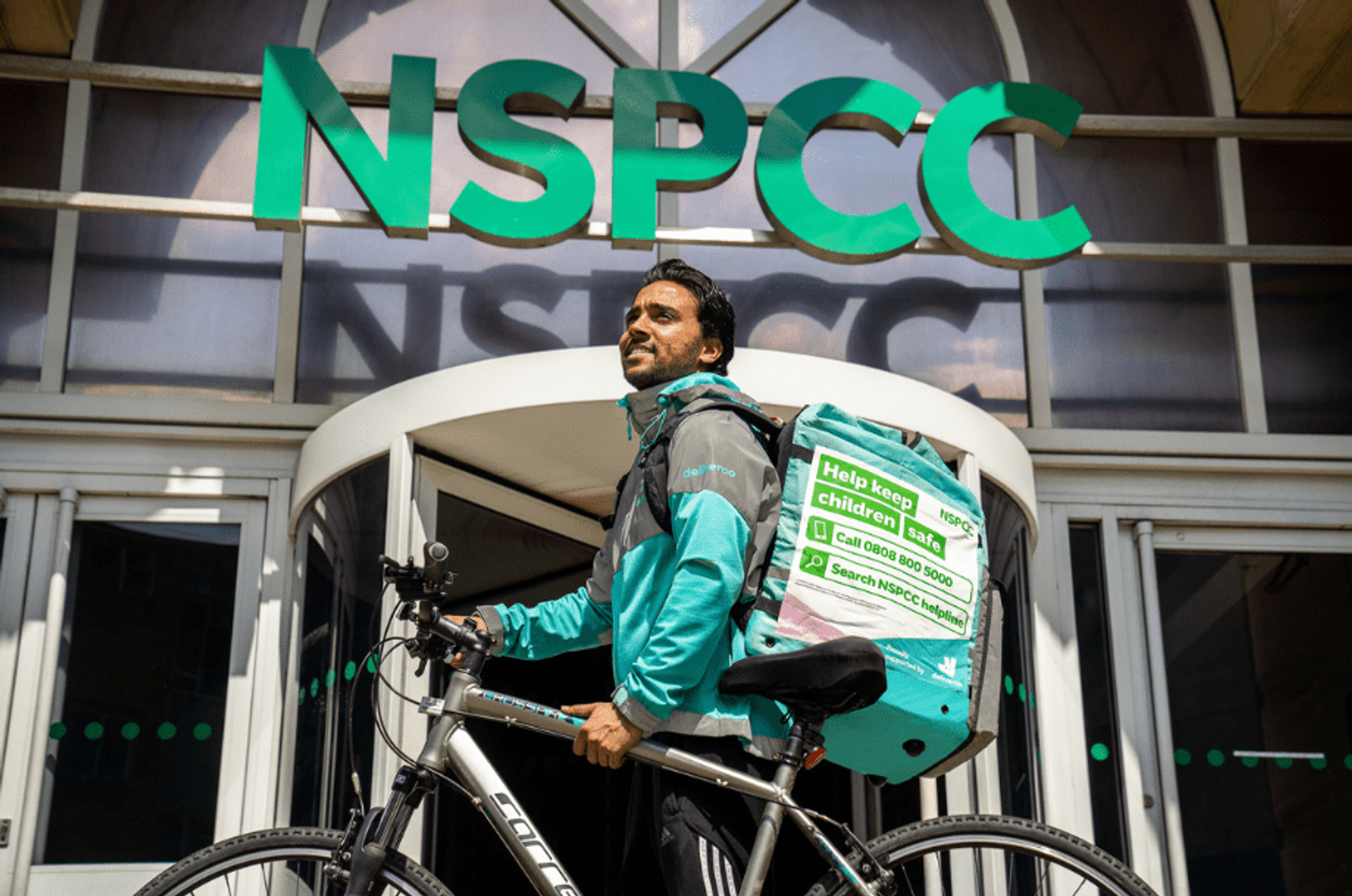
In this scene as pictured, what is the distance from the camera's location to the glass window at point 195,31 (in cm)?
636

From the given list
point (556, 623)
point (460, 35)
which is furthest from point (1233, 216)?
point (556, 623)

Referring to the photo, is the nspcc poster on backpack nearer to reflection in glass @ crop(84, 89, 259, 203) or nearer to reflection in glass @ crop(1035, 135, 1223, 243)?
reflection in glass @ crop(1035, 135, 1223, 243)

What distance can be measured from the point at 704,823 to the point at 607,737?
261mm

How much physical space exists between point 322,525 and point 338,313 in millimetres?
1088

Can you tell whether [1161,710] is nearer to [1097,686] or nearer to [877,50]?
[1097,686]

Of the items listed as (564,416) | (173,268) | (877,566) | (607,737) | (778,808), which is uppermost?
(173,268)

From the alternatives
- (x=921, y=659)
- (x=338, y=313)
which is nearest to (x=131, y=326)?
(x=338, y=313)

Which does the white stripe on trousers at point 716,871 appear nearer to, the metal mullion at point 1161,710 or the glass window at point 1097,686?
the glass window at point 1097,686

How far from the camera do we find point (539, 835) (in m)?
2.77

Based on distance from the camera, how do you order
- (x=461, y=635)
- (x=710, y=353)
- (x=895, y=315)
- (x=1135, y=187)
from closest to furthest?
1. (x=461, y=635)
2. (x=710, y=353)
3. (x=895, y=315)
4. (x=1135, y=187)

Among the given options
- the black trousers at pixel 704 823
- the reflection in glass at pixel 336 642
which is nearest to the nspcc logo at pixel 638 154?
the reflection in glass at pixel 336 642

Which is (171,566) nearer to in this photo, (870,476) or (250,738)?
(250,738)

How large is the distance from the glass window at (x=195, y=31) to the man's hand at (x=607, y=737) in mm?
4647

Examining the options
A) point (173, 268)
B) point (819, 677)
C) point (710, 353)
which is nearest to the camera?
point (819, 677)
